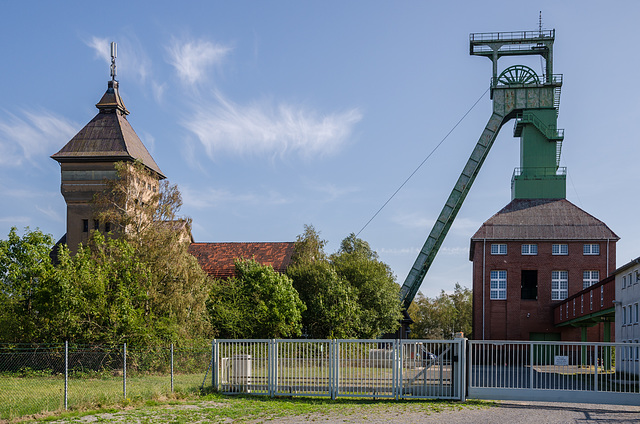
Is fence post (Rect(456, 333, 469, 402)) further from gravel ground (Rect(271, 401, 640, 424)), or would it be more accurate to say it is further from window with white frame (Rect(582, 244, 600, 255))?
window with white frame (Rect(582, 244, 600, 255))

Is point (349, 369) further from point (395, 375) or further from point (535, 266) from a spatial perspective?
point (535, 266)

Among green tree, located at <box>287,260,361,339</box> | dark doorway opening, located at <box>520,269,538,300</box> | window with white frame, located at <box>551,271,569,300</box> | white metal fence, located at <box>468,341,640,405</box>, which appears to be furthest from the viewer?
dark doorway opening, located at <box>520,269,538,300</box>

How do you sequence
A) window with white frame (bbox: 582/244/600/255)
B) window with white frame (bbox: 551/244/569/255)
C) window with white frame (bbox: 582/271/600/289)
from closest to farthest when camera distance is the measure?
window with white frame (bbox: 582/271/600/289) < window with white frame (bbox: 582/244/600/255) < window with white frame (bbox: 551/244/569/255)

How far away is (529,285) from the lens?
60.0m

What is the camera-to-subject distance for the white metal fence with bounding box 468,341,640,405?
19641 millimetres

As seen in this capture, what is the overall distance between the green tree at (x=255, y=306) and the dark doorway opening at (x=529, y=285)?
2546 centimetres

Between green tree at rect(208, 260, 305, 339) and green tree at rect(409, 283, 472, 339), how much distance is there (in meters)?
64.5

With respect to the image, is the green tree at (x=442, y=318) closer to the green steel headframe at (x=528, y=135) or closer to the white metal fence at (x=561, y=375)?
the green steel headframe at (x=528, y=135)

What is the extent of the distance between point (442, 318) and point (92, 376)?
82578 millimetres

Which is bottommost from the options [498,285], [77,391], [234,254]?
[77,391]

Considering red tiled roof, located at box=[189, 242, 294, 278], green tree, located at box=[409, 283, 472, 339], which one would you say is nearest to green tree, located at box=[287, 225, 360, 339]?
red tiled roof, located at box=[189, 242, 294, 278]

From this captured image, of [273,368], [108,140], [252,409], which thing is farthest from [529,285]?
[252,409]

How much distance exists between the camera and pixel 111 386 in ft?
75.5

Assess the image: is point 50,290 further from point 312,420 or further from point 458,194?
point 458,194
